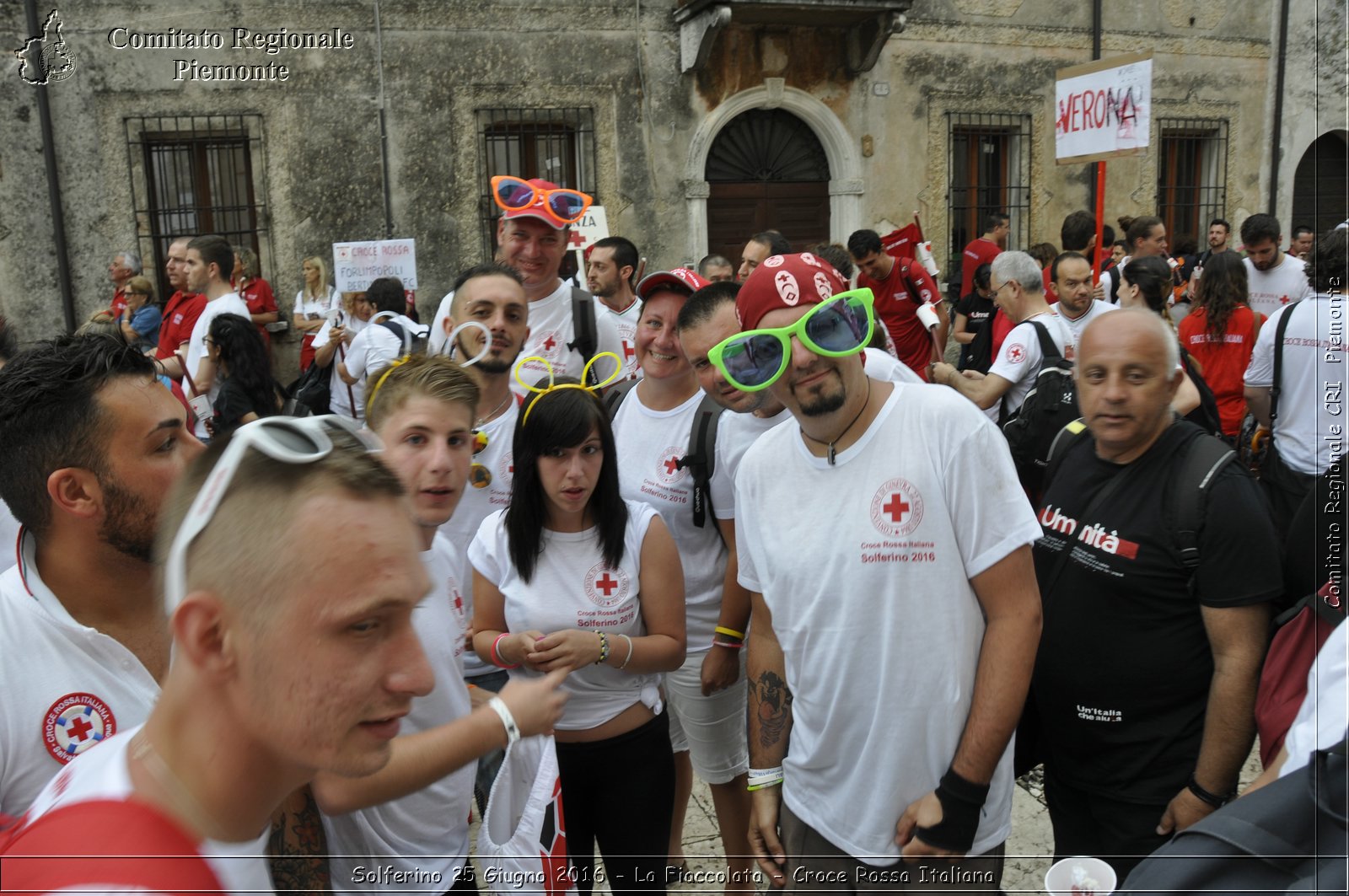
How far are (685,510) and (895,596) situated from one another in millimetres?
1274

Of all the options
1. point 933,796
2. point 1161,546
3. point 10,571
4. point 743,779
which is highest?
point 10,571

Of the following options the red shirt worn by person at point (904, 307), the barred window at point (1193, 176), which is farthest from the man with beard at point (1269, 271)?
the barred window at point (1193, 176)

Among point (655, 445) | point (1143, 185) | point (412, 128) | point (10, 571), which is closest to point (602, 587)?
point (655, 445)

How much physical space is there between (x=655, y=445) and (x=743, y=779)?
1259mm

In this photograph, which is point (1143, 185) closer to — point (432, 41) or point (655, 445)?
point (432, 41)

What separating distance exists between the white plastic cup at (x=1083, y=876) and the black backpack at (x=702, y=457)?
5.56 feet

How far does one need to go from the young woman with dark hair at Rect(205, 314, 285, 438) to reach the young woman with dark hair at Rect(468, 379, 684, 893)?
11.2 feet

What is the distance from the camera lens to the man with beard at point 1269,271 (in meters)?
7.57

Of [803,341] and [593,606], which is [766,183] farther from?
[803,341]

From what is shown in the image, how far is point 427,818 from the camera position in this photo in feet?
7.30

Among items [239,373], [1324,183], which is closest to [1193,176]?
[1324,183]

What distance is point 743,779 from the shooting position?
3.43m

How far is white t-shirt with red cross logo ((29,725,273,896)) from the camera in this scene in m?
1.03

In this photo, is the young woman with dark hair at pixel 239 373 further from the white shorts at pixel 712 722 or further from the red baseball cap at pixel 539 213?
the white shorts at pixel 712 722
